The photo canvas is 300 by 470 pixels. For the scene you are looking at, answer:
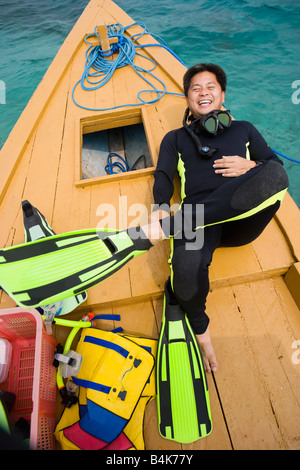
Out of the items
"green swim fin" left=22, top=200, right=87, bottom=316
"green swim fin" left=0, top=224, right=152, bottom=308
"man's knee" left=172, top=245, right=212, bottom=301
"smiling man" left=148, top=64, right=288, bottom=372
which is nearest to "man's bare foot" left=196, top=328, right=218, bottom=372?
"smiling man" left=148, top=64, right=288, bottom=372

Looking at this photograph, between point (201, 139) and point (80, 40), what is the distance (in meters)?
2.72

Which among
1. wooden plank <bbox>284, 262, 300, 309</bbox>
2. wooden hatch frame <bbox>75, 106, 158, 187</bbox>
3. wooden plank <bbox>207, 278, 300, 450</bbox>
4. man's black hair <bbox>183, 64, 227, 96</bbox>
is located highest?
man's black hair <bbox>183, 64, 227, 96</bbox>

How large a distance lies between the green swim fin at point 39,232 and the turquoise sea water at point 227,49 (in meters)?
3.00

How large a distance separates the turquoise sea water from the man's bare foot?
2.62 meters

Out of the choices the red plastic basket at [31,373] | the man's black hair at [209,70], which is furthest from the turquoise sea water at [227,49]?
the red plastic basket at [31,373]

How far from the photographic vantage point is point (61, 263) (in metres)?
1.09

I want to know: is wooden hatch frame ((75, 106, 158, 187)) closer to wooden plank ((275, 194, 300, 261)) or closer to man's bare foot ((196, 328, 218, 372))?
wooden plank ((275, 194, 300, 261))

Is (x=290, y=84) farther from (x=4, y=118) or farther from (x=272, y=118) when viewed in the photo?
(x=4, y=118)

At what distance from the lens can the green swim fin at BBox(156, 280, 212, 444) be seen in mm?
1102

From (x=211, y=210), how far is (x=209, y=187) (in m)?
0.28

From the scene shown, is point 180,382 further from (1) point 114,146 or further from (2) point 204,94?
(1) point 114,146

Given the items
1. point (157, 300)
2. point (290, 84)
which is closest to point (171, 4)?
point (290, 84)

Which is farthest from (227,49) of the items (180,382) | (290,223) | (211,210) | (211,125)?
(180,382)

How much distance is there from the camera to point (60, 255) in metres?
1.11
